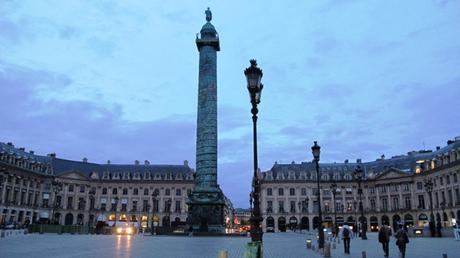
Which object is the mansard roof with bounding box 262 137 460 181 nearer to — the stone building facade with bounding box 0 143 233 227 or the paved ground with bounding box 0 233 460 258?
the stone building facade with bounding box 0 143 233 227

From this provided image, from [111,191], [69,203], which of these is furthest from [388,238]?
[69,203]

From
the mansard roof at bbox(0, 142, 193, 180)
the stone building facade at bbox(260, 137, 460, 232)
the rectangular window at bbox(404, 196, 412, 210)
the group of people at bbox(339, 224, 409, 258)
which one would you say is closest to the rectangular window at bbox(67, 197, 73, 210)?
the mansard roof at bbox(0, 142, 193, 180)

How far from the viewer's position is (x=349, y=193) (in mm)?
98562

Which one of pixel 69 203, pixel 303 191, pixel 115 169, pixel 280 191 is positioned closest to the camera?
pixel 69 203

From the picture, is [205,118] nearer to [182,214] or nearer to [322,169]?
[182,214]

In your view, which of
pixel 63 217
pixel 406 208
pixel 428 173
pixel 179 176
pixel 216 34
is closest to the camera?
pixel 216 34

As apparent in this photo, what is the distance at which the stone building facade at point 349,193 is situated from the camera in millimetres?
89250

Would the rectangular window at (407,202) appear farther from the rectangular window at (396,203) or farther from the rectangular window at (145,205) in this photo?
the rectangular window at (145,205)

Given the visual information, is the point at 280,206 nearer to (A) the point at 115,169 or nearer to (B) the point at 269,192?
(B) the point at 269,192

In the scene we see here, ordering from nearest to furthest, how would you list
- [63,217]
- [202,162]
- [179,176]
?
[202,162], [63,217], [179,176]

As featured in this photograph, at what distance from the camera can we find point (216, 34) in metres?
60.7

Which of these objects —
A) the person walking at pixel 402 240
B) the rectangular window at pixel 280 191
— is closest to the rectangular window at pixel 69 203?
the rectangular window at pixel 280 191

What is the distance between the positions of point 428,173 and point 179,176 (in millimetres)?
54834

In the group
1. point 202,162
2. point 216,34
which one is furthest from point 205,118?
point 216,34
